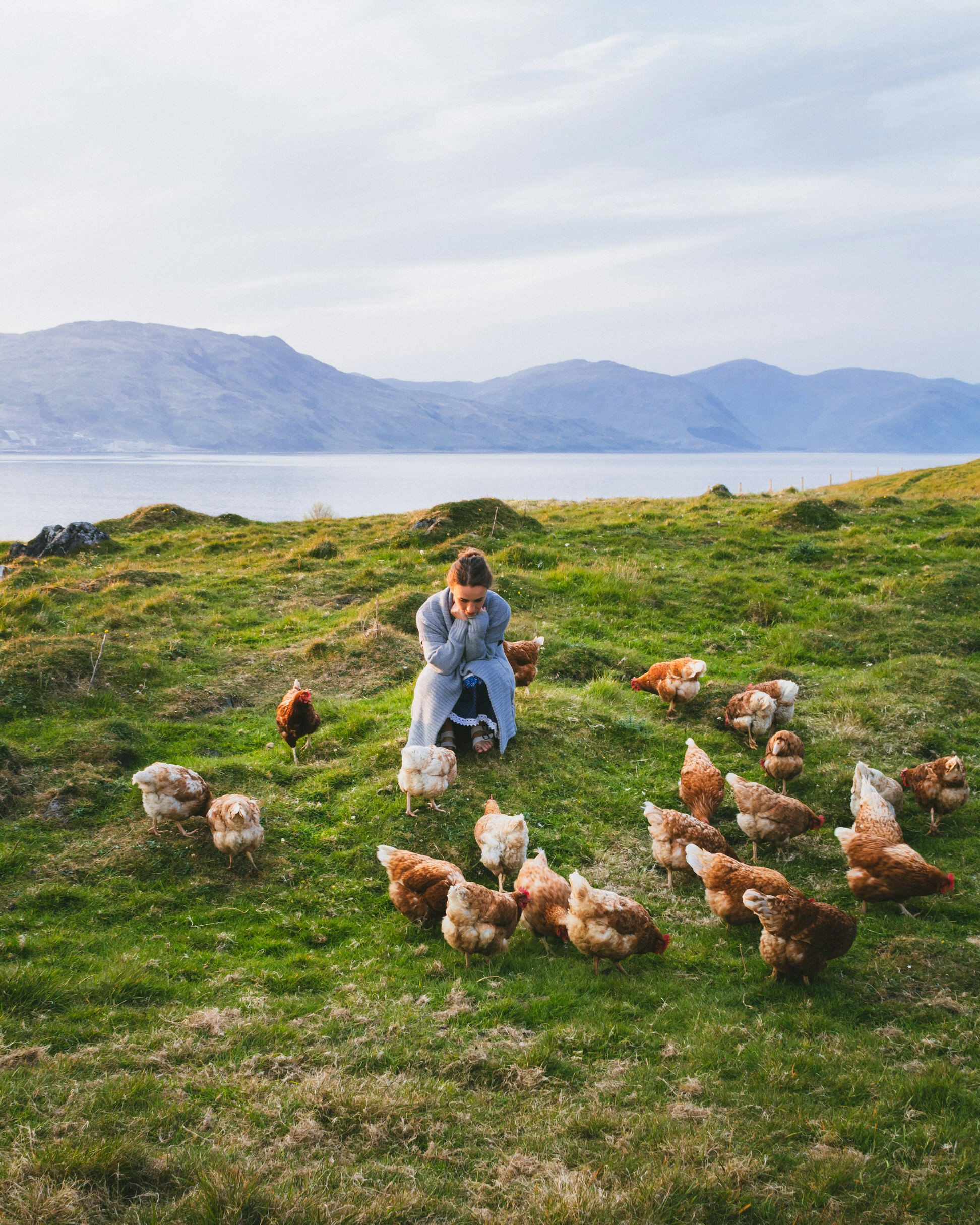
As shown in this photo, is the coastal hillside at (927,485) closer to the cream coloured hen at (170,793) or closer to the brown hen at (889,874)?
the brown hen at (889,874)

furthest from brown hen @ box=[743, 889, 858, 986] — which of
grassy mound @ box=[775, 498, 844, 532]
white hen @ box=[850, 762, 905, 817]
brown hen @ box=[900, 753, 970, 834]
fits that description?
grassy mound @ box=[775, 498, 844, 532]

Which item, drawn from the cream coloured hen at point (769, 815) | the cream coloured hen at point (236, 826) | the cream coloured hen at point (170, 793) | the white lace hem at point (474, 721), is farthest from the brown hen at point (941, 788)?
the cream coloured hen at point (170, 793)

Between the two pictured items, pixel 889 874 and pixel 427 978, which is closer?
pixel 427 978

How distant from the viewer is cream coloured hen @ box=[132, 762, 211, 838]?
303 inches

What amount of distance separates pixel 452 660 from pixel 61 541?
20.3 meters

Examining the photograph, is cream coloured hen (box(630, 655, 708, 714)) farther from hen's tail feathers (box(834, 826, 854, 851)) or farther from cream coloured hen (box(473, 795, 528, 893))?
cream coloured hen (box(473, 795, 528, 893))

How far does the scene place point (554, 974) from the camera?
631 cm

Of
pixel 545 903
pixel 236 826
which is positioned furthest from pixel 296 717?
pixel 545 903

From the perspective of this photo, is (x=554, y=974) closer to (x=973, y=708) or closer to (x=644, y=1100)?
(x=644, y=1100)

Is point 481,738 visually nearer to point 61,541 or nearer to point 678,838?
point 678,838

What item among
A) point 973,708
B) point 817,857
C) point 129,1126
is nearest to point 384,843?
point 129,1126

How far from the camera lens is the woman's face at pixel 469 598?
30.0 ft

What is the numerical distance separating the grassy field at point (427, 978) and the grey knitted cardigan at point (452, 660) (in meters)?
0.81

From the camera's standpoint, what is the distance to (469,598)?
30.3ft
